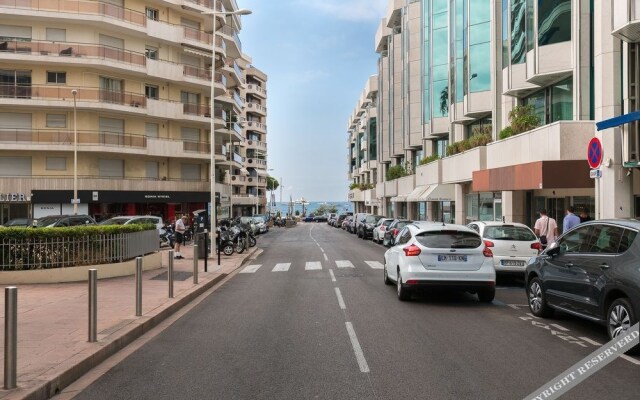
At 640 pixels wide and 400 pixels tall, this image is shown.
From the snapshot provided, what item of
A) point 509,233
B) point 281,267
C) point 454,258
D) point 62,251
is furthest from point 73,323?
point 281,267

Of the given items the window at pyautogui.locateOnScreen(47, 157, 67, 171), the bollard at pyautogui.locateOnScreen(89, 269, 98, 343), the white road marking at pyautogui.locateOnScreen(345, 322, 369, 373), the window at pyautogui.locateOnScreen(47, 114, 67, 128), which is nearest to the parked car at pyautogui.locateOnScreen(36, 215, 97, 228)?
the window at pyautogui.locateOnScreen(47, 157, 67, 171)

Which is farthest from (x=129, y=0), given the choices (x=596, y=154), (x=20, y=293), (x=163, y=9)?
(x=596, y=154)

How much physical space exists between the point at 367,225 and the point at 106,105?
20315mm

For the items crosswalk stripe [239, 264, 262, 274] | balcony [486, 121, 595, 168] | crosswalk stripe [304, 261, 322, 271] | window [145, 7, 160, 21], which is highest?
window [145, 7, 160, 21]

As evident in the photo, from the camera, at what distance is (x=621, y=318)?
7031 millimetres

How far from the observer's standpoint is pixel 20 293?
1166 centimetres

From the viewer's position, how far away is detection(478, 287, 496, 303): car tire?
10938 mm

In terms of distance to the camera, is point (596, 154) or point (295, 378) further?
point (596, 154)

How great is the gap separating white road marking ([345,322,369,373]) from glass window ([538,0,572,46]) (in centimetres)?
1630

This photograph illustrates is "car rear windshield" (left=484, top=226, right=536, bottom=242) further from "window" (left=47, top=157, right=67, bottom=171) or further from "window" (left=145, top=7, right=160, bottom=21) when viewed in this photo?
"window" (left=145, top=7, right=160, bottom=21)

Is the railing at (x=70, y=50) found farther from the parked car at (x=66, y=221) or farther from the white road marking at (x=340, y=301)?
the white road marking at (x=340, y=301)

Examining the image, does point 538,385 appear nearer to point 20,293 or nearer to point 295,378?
point 295,378

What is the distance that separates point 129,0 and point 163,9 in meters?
3.02

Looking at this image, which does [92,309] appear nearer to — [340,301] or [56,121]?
[340,301]
